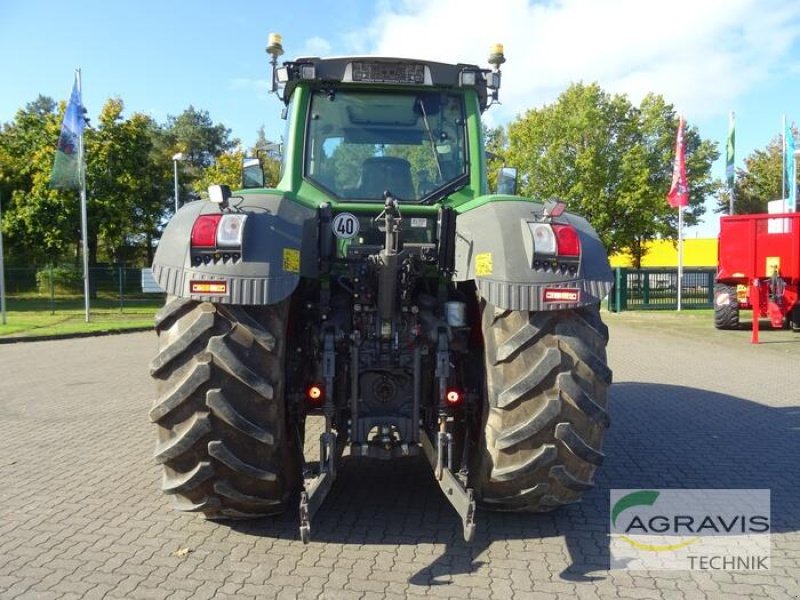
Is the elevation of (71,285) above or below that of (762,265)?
below

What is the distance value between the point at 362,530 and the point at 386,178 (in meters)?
2.35

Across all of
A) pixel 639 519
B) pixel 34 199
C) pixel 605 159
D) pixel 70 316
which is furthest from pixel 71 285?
pixel 639 519

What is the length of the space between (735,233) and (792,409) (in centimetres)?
1059

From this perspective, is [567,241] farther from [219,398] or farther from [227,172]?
[227,172]

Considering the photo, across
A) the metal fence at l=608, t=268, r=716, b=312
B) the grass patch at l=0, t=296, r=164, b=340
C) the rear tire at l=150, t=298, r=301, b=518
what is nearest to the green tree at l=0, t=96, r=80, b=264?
the grass patch at l=0, t=296, r=164, b=340

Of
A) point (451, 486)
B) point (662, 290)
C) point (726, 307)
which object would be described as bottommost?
point (451, 486)

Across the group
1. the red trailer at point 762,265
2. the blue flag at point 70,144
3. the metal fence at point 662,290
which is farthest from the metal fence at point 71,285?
the red trailer at point 762,265

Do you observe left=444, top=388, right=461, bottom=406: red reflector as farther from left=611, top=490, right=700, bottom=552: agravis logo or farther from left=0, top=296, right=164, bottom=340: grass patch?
left=0, top=296, right=164, bottom=340: grass patch

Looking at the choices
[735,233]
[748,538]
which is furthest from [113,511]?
[735,233]

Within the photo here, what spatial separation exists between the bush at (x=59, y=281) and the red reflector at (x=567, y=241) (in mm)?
28071

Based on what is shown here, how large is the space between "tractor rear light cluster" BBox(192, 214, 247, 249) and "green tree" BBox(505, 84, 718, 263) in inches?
1346

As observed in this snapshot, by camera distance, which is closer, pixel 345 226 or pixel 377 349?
pixel 377 349

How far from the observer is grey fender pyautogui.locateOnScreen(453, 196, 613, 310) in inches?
145

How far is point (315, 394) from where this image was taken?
4.09 m
